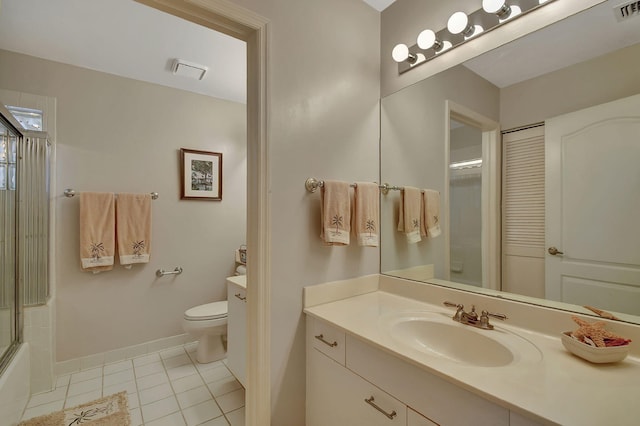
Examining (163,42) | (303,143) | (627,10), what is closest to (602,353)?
(627,10)

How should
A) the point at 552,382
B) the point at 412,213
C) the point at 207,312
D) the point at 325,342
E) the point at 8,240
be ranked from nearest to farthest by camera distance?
the point at 552,382 < the point at 325,342 < the point at 412,213 < the point at 8,240 < the point at 207,312

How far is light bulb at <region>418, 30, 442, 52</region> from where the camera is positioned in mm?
1338

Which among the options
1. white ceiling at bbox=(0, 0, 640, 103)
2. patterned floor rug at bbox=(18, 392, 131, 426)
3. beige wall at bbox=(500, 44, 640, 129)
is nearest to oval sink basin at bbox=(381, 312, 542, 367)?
beige wall at bbox=(500, 44, 640, 129)

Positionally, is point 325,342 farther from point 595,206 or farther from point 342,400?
point 595,206

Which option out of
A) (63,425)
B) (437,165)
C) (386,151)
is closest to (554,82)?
(437,165)

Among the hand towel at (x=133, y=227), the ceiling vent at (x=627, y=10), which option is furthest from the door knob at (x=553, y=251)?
the hand towel at (x=133, y=227)

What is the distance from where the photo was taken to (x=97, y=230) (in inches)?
84.3

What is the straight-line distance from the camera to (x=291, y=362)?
1.26m

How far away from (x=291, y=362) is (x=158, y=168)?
6.93 ft

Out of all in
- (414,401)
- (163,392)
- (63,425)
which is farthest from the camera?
(163,392)

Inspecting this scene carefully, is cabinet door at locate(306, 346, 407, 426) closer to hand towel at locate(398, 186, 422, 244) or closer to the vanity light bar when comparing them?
hand towel at locate(398, 186, 422, 244)

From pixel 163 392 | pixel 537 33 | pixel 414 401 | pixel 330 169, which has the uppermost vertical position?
pixel 537 33

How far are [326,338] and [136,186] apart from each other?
7.10 feet

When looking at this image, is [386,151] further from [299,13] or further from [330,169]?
[299,13]
